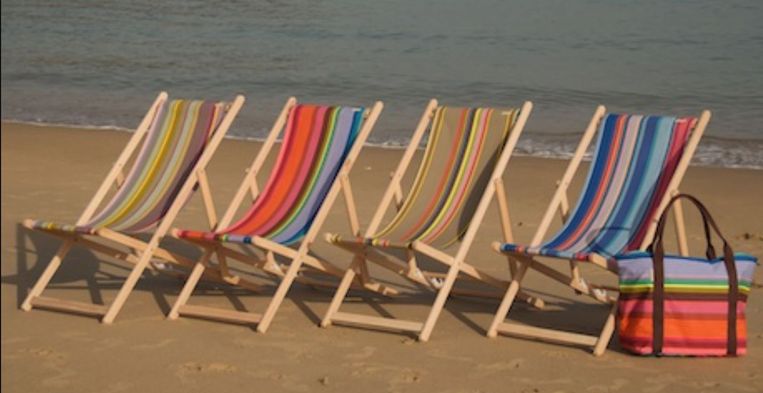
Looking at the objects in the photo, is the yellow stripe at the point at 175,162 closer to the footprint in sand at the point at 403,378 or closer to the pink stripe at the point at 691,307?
the footprint in sand at the point at 403,378

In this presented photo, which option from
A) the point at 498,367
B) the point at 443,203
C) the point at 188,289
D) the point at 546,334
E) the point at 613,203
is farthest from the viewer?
the point at 443,203

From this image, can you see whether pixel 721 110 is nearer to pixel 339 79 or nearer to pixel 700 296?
pixel 700 296

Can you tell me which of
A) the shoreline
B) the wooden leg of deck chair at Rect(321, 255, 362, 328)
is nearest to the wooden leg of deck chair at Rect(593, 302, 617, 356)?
the wooden leg of deck chair at Rect(321, 255, 362, 328)

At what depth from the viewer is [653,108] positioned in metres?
10.0

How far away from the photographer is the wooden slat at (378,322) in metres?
4.26

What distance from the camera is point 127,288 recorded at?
4465mm

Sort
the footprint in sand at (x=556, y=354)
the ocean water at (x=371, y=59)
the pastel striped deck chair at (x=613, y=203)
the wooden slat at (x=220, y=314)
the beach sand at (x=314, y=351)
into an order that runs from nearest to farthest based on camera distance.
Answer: the beach sand at (x=314, y=351) → the footprint in sand at (x=556, y=354) → the pastel striped deck chair at (x=613, y=203) → the wooden slat at (x=220, y=314) → the ocean water at (x=371, y=59)

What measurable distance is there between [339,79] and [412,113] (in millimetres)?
2071

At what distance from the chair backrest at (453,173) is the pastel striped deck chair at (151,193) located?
68 centimetres

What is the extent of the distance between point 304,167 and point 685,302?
151 cm

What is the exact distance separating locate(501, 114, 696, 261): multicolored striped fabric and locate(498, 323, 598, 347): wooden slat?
0.24 metres

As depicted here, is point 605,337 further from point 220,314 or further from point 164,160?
point 164,160

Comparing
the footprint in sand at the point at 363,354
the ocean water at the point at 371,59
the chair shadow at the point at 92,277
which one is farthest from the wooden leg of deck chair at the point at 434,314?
the ocean water at the point at 371,59

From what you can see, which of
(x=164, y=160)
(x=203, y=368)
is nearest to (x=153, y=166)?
(x=164, y=160)
